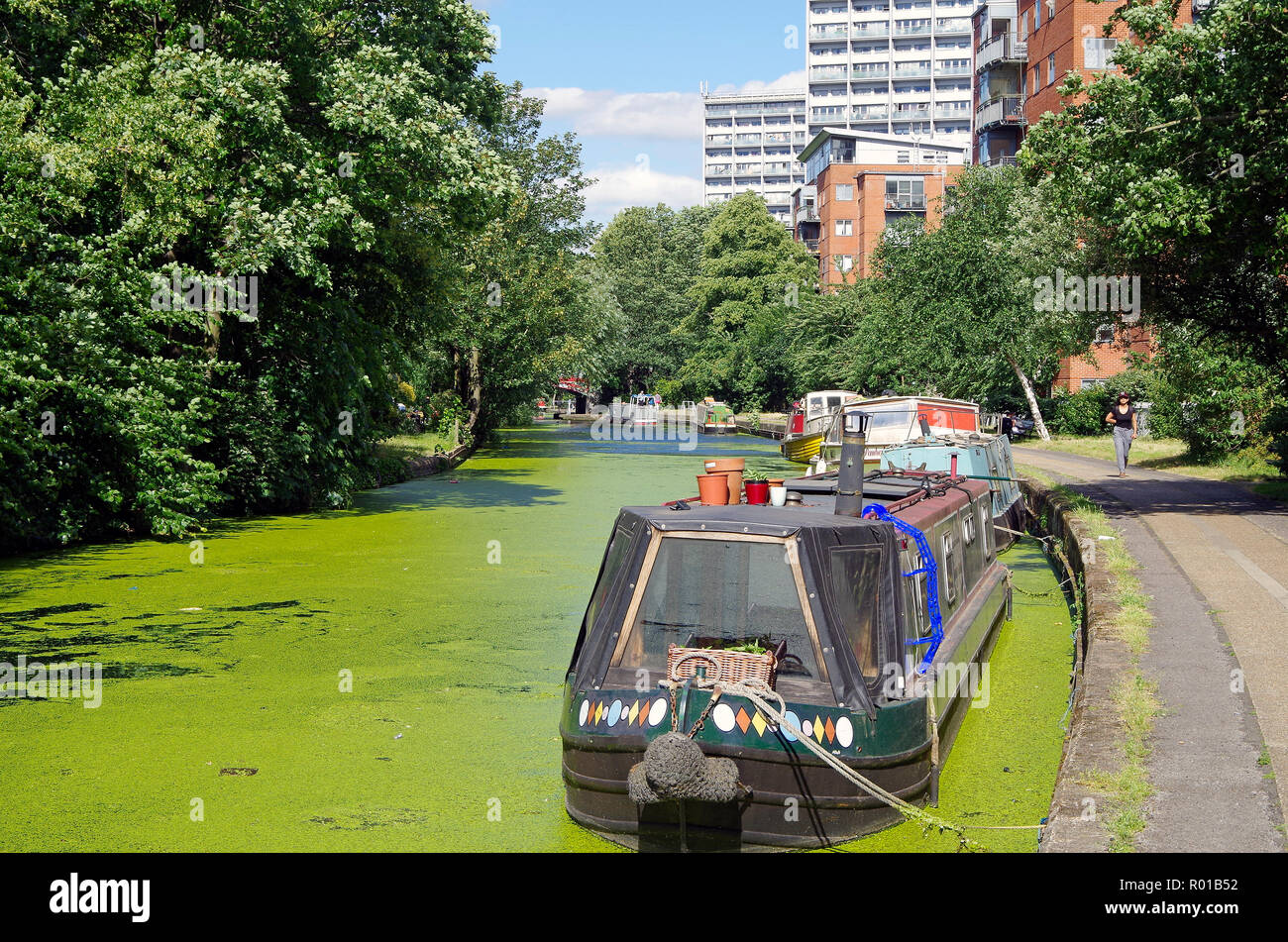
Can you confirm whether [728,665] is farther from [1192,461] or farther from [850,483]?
[1192,461]

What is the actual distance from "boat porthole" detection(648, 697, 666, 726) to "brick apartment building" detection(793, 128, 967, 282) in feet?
240

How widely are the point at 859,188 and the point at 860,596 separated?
269 ft

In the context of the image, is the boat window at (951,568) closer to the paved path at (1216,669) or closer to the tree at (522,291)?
the paved path at (1216,669)

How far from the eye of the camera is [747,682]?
19.8ft

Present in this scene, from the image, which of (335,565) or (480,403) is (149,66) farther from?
(480,403)

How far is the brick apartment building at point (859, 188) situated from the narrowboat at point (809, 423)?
4205 cm

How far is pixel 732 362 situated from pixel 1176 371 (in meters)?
47.9

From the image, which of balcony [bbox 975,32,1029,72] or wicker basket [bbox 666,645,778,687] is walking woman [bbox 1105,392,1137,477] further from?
balcony [bbox 975,32,1029,72]

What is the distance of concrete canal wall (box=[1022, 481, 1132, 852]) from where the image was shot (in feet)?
18.0

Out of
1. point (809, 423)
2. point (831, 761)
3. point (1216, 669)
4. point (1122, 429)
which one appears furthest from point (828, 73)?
point (831, 761)

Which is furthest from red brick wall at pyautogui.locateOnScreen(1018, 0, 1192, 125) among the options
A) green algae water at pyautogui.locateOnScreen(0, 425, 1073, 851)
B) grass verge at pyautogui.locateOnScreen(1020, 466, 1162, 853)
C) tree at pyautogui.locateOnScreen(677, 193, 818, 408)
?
green algae water at pyautogui.locateOnScreen(0, 425, 1073, 851)

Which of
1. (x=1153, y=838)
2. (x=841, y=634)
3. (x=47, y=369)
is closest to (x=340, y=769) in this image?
(x=841, y=634)

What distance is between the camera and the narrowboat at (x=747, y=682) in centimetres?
594

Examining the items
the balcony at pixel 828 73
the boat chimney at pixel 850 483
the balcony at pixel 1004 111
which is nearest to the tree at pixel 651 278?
the balcony at pixel 1004 111
